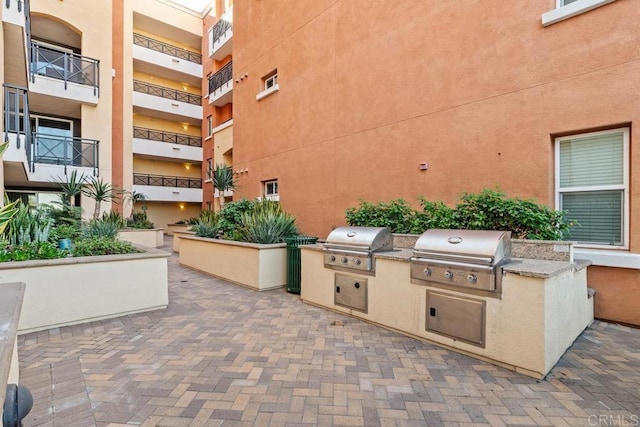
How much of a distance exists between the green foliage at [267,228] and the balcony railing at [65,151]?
10.4 m

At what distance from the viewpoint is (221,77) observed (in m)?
17.8

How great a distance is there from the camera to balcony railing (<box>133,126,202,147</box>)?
20.6 m

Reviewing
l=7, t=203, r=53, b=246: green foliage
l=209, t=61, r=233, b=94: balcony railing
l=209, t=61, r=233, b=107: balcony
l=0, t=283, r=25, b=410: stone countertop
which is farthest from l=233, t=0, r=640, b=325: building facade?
l=209, t=61, r=233, b=94: balcony railing

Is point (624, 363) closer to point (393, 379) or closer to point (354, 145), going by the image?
point (393, 379)

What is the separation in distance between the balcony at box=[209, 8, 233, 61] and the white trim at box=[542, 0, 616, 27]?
49.8 ft

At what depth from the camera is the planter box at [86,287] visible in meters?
4.41

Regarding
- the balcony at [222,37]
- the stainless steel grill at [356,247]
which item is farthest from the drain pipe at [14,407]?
the balcony at [222,37]

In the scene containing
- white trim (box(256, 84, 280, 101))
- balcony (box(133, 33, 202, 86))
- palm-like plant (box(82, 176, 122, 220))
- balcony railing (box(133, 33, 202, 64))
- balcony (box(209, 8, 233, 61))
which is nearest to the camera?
white trim (box(256, 84, 280, 101))

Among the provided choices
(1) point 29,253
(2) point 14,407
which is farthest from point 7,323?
(1) point 29,253

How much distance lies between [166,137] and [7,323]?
2234cm

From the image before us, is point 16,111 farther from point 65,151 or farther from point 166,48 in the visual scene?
point 166,48

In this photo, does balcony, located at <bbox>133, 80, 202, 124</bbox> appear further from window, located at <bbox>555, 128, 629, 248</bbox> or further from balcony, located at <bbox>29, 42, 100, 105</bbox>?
window, located at <bbox>555, 128, 629, 248</bbox>

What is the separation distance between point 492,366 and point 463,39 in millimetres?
5584

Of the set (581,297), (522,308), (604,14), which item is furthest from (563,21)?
(522,308)
